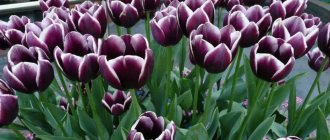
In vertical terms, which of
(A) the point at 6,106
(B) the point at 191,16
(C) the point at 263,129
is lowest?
(C) the point at 263,129

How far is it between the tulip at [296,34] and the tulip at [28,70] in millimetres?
373

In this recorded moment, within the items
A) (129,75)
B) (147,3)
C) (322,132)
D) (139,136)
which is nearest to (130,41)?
→ (129,75)

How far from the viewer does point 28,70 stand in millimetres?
676

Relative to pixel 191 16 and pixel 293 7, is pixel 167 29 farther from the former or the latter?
pixel 293 7

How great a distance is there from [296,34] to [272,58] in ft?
0.20

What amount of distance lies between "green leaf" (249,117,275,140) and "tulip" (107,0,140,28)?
0.32 metres

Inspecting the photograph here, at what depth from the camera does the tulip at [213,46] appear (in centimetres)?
61

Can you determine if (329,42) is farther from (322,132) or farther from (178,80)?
(178,80)

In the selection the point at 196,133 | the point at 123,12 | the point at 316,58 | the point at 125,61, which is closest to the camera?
the point at 125,61

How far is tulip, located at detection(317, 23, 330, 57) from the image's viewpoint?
750 millimetres

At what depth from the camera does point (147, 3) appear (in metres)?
0.88

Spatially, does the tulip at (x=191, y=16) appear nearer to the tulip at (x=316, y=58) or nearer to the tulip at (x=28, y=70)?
the tulip at (x=28, y=70)

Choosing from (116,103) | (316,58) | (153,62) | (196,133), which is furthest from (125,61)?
(316,58)

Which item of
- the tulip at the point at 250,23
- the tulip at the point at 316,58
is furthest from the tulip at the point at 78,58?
the tulip at the point at 316,58
